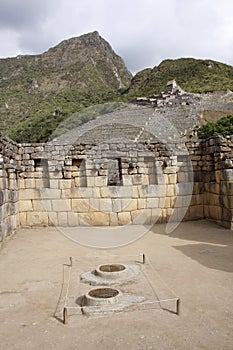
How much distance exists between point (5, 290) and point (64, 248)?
8.27 ft

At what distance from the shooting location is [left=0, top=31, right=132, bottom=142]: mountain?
57.1 m

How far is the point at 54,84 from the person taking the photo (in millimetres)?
89188

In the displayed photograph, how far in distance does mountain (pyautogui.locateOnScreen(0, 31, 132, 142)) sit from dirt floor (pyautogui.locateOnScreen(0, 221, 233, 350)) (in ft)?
119

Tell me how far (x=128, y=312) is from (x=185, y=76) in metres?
91.9

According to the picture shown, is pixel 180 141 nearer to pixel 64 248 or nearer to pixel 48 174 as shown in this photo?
pixel 48 174

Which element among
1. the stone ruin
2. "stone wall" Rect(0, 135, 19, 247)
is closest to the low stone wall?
the stone ruin

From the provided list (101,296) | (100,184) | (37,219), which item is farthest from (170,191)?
(101,296)

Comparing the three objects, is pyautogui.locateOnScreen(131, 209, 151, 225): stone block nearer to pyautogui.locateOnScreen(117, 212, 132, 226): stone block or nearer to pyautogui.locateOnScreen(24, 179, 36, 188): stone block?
pyautogui.locateOnScreen(117, 212, 132, 226): stone block

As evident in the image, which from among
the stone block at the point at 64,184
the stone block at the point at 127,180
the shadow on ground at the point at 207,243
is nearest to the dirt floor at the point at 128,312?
the shadow on ground at the point at 207,243

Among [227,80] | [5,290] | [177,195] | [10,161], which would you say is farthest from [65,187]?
[227,80]

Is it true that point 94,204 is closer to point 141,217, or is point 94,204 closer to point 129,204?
point 129,204

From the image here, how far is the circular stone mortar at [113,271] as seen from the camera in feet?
16.4

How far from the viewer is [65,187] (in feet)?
30.4

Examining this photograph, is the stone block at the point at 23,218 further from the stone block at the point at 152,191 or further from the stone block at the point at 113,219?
the stone block at the point at 152,191
